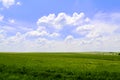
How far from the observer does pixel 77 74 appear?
110ft

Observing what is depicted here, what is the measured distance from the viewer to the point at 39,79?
30703mm

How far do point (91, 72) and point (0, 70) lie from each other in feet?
41.0

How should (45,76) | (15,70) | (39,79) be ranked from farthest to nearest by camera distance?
(15,70), (45,76), (39,79)

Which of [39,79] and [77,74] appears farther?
[77,74]

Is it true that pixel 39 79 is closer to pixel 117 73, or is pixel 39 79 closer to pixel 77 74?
pixel 77 74

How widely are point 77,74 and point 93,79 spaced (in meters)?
2.62

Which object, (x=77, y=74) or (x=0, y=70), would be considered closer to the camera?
(x=77, y=74)

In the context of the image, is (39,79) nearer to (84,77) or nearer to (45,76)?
(45,76)

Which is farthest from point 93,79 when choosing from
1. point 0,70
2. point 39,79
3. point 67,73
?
point 0,70

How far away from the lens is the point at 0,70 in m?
36.5

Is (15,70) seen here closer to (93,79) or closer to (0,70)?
(0,70)

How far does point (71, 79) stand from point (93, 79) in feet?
9.06

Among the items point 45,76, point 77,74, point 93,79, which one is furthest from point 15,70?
point 93,79

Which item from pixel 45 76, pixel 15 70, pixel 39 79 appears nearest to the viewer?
pixel 39 79
